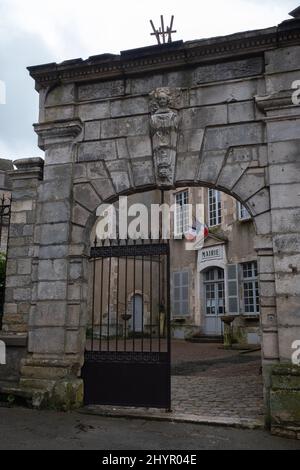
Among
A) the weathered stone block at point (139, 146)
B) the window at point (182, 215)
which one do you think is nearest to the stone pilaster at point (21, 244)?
the weathered stone block at point (139, 146)

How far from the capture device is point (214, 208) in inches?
664

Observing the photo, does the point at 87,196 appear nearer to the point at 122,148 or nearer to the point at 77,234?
the point at 77,234

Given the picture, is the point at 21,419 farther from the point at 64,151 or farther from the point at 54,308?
the point at 64,151

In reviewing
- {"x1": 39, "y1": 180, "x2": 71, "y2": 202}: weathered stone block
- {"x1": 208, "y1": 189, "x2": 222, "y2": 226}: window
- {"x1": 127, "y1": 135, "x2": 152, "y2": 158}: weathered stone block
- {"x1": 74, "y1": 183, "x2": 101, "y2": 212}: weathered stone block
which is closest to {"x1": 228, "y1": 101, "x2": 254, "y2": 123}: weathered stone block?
{"x1": 127, "y1": 135, "x2": 152, "y2": 158}: weathered stone block

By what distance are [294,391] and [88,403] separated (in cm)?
247

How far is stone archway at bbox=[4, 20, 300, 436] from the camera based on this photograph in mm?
4941

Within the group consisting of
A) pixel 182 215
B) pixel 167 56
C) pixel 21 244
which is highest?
pixel 182 215

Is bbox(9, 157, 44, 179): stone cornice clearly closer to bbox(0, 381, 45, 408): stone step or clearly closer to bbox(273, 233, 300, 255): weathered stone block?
bbox(0, 381, 45, 408): stone step

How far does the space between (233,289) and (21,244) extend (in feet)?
34.0

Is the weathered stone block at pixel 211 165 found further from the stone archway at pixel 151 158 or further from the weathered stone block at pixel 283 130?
the weathered stone block at pixel 283 130

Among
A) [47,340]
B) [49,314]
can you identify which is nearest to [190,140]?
[49,314]

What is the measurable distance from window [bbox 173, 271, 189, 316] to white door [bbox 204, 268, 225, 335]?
0.87 meters

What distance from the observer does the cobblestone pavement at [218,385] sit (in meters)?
5.34

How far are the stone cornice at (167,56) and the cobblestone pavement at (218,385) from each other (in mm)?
4309
